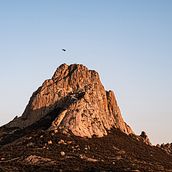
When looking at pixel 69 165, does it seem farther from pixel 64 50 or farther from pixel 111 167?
pixel 64 50

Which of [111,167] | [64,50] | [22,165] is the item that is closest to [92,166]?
[111,167]

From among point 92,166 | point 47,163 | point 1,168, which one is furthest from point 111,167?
point 1,168

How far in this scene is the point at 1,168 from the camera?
17975 cm

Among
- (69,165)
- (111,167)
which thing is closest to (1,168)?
(69,165)

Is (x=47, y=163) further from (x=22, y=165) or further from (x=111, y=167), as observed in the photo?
(x=111, y=167)

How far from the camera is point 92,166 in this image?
19725 cm

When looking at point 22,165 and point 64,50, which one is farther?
point 22,165

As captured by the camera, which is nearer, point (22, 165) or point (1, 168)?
point (1, 168)

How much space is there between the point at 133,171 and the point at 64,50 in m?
48.5

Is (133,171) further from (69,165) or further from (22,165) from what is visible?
(22,165)

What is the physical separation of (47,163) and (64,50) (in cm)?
4436

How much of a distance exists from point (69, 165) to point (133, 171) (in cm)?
2320

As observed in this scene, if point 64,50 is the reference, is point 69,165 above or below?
below

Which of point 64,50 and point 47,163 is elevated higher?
point 64,50
